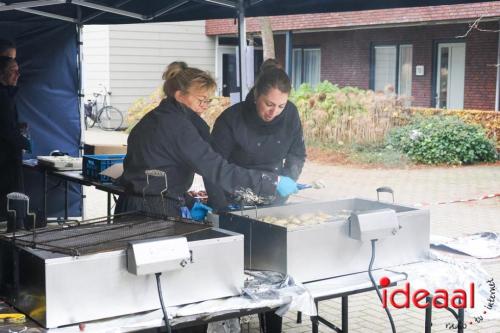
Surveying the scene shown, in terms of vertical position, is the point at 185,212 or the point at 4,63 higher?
the point at 4,63

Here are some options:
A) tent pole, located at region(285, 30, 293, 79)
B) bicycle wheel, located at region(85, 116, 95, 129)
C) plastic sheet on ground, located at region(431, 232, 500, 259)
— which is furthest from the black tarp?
bicycle wheel, located at region(85, 116, 95, 129)

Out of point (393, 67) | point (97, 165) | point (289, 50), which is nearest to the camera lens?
point (97, 165)

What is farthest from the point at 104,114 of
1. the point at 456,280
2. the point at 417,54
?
the point at 456,280

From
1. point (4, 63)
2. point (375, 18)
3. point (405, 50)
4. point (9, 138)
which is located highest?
point (375, 18)

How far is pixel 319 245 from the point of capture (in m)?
3.08

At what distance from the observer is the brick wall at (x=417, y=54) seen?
16.9 metres

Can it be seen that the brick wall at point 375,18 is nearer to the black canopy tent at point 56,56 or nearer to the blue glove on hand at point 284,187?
the black canopy tent at point 56,56

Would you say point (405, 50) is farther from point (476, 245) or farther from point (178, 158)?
point (178, 158)

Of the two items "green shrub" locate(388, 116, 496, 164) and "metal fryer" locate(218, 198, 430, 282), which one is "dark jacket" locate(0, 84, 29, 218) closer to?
"metal fryer" locate(218, 198, 430, 282)

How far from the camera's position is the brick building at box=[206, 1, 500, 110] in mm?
16828

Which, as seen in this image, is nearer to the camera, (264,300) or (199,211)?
(264,300)

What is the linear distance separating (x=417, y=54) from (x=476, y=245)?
1532cm

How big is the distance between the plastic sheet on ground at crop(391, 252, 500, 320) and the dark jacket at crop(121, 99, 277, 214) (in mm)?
744

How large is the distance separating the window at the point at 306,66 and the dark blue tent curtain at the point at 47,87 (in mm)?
14149
